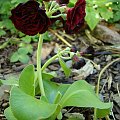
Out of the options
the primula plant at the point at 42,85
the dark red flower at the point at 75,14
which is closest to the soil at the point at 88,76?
the primula plant at the point at 42,85

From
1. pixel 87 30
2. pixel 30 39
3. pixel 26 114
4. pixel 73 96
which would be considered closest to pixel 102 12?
pixel 87 30

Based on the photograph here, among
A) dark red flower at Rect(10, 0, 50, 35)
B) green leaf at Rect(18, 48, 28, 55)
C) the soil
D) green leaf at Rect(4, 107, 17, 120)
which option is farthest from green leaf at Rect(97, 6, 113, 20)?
green leaf at Rect(4, 107, 17, 120)

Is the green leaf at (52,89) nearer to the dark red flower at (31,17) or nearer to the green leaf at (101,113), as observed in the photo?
the green leaf at (101,113)

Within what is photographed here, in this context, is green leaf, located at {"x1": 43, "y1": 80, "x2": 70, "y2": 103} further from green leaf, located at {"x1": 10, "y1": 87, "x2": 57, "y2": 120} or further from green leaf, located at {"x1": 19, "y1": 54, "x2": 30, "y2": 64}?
green leaf, located at {"x1": 19, "y1": 54, "x2": 30, "y2": 64}

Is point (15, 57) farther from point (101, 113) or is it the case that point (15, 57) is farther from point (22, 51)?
point (101, 113)

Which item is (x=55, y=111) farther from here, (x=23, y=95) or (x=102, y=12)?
(x=102, y=12)
